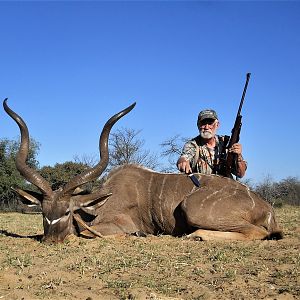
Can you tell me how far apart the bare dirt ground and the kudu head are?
1.13 feet

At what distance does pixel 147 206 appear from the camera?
195 inches

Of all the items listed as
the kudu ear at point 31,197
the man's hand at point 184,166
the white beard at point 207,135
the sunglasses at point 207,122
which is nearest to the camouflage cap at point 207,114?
the sunglasses at point 207,122

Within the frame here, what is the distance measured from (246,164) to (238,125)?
1.65 feet

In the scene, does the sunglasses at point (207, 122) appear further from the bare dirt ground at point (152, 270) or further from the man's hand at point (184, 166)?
the bare dirt ground at point (152, 270)

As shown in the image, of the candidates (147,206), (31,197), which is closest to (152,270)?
(147,206)

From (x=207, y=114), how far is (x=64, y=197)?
6.77 ft

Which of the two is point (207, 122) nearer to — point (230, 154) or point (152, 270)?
point (230, 154)

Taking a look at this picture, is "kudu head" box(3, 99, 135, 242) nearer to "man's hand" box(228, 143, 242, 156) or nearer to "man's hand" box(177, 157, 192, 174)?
"man's hand" box(177, 157, 192, 174)

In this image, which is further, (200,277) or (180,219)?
(180,219)

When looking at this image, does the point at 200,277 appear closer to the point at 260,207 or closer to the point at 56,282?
the point at 56,282

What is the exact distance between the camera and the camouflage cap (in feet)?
18.4

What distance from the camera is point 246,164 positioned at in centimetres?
524

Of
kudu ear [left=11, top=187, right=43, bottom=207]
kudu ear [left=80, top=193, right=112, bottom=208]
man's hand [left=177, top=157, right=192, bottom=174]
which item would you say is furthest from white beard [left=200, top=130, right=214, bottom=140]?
kudu ear [left=11, top=187, right=43, bottom=207]

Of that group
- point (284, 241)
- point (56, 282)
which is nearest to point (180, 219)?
point (284, 241)
